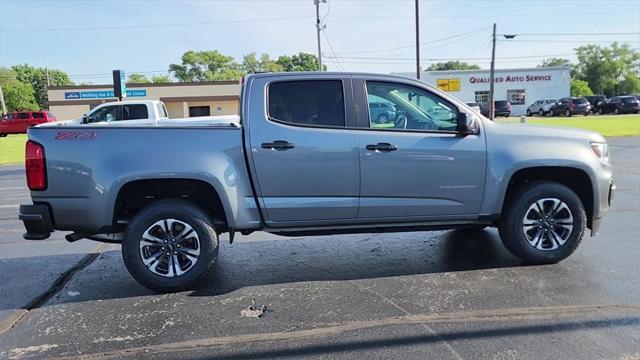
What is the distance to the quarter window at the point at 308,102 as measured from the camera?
468cm

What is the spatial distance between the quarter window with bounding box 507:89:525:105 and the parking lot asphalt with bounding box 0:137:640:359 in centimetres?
5359

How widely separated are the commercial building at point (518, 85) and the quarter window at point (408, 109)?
5185cm

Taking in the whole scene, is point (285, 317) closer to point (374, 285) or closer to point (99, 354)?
point (374, 285)

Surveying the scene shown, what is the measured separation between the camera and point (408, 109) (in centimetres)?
486

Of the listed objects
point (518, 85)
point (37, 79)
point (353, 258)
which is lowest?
point (353, 258)

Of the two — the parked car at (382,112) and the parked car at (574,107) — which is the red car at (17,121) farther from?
the parked car at (574,107)

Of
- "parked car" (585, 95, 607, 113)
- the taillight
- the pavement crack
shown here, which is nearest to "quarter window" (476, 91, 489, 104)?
"parked car" (585, 95, 607, 113)

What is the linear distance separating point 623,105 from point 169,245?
49.3 meters

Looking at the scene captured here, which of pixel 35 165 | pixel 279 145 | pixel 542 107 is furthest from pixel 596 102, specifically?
pixel 35 165

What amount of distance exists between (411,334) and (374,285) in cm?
105

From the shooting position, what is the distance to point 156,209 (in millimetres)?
4477

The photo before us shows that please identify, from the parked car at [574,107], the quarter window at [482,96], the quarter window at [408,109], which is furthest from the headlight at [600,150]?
the quarter window at [482,96]

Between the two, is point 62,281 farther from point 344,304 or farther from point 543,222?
point 543,222

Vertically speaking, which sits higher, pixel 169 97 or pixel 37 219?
pixel 169 97
